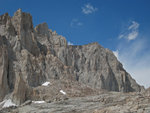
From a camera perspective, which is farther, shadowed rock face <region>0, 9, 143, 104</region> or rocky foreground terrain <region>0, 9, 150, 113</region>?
shadowed rock face <region>0, 9, 143, 104</region>

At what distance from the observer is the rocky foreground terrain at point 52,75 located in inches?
1417

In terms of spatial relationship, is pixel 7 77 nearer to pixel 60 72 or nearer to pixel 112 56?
pixel 60 72

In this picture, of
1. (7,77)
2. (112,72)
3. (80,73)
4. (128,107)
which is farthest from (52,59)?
(128,107)

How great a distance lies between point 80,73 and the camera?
9612 cm

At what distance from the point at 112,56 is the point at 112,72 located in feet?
34.4

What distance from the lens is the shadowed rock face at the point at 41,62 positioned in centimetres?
5684

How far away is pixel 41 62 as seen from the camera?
2709 inches

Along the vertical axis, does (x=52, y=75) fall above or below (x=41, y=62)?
below

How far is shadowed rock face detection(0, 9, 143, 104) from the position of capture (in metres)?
56.8

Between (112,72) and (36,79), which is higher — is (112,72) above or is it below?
above

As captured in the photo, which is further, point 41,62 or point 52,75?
point 41,62

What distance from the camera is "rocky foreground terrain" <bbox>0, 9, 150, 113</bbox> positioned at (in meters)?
36.0

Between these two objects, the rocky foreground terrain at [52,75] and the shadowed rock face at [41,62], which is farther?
the shadowed rock face at [41,62]

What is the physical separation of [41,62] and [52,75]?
15.8ft
